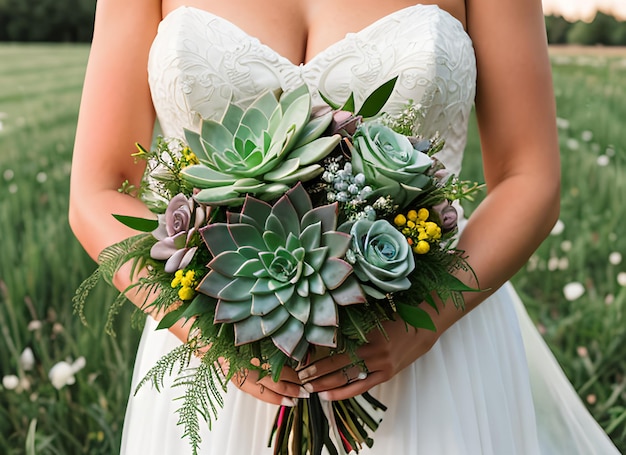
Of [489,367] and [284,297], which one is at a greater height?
[284,297]

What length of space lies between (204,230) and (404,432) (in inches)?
27.6

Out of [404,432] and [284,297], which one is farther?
[404,432]

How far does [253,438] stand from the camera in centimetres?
150

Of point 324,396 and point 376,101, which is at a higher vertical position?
point 376,101

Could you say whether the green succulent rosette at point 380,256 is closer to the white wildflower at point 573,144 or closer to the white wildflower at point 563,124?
the white wildflower at point 573,144

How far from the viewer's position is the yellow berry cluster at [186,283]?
3.48 ft

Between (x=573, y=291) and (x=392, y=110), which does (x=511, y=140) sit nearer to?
(x=392, y=110)

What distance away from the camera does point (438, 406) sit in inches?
57.9

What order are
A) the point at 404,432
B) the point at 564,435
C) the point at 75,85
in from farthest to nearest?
1. the point at 75,85
2. the point at 564,435
3. the point at 404,432

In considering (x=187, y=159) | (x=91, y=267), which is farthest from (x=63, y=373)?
(x=187, y=159)

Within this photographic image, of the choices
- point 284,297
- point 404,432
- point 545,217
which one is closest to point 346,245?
point 284,297

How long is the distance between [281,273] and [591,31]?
12.6 ft

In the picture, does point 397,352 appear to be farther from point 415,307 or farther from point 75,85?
point 75,85

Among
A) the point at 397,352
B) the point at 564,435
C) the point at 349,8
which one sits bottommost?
the point at 564,435
